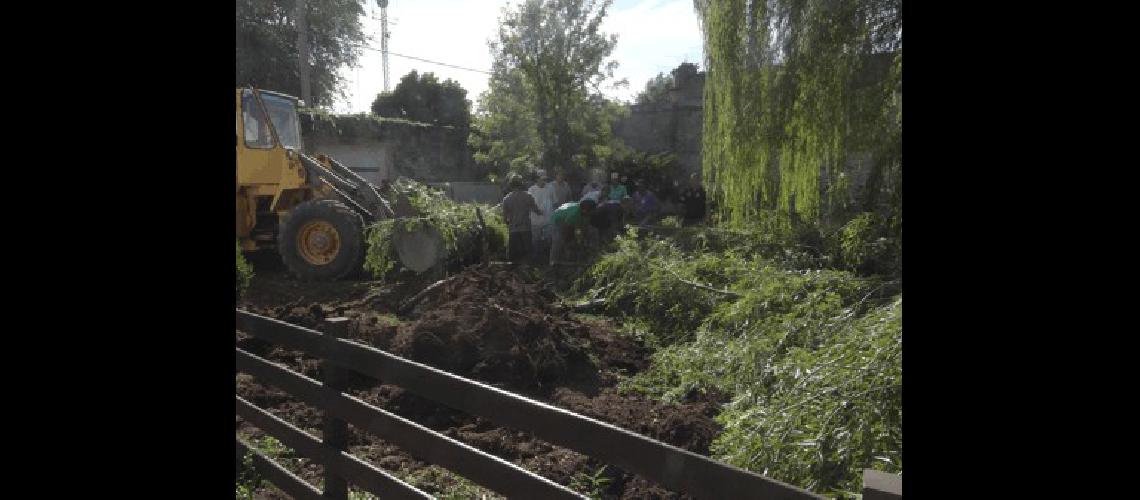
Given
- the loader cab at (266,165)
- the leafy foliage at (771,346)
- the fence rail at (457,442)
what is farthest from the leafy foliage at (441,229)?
the fence rail at (457,442)

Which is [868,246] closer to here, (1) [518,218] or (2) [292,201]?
(1) [518,218]

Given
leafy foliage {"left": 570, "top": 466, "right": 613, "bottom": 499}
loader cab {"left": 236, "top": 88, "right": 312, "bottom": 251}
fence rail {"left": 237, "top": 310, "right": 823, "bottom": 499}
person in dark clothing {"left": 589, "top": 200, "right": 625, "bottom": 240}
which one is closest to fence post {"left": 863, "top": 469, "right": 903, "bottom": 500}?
fence rail {"left": 237, "top": 310, "right": 823, "bottom": 499}

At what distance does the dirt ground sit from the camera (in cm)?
480

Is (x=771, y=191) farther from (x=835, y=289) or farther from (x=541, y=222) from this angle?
(x=541, y=222)

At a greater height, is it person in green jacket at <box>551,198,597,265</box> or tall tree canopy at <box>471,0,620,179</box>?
tall tree canopy at <box>471,0,620,179</box>

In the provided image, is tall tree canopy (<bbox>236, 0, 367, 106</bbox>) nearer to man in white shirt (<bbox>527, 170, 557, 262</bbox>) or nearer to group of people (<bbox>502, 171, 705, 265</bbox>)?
man in white shirt (<bbox>527, 170, 557, 262</bbox>)

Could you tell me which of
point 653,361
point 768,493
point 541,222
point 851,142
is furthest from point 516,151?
point 768,493

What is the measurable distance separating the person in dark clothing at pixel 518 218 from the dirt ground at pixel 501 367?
270 centimetres

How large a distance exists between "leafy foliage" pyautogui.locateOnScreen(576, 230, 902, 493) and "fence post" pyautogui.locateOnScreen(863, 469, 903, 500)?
145 centimetres

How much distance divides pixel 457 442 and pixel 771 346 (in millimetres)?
2891

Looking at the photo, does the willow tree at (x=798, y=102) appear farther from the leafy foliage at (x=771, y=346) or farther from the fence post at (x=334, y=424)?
the fence post at (x=334, y=424)

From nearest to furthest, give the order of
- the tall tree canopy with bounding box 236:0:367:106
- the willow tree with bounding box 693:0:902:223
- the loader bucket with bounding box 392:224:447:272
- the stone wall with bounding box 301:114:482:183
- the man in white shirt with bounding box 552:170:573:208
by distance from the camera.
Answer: the willow tree with bounding box 693:0:902:223, the loader bucket with bounding box 392:224:447:272, the man in white shirt with bounding box 552:170:573:208, the stone wall with bounding box 301:114:482:183, the tall tree canopy with bounding box 236:0:367:106

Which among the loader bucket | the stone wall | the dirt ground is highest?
the stone wall

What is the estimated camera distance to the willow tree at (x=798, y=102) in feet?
16.1
